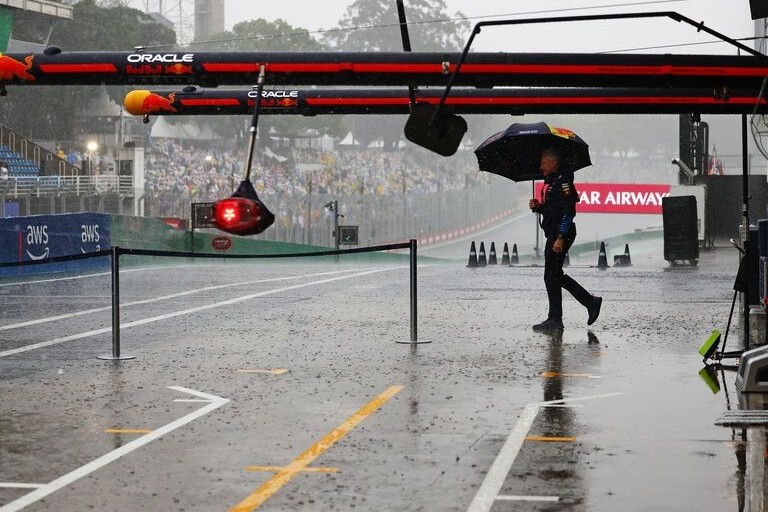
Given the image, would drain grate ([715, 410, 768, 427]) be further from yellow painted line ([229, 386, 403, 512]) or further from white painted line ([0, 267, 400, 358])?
white painted line ([0, 267, 400, 358])

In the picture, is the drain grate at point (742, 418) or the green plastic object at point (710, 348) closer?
the drain grate at point (742, 418)

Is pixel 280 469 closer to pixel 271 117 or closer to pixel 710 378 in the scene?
pixel 710 378

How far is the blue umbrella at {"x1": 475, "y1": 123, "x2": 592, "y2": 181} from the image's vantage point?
16.0 m

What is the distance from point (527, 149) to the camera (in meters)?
17.0

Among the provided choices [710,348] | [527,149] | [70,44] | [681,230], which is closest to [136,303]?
[527,149]

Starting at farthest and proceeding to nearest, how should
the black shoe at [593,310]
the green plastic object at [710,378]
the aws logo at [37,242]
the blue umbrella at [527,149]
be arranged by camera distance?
the aws logo at [37,242] → the blue umbrella at [527,149] → the black shoe at [593,310] → the green plastic object at [710,378]

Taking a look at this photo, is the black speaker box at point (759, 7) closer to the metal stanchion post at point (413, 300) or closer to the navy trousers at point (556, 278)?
the navy trousers at point (556, 278)

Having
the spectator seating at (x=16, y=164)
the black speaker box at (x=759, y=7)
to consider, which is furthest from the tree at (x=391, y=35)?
the black speaker box at (x=759, y=7)

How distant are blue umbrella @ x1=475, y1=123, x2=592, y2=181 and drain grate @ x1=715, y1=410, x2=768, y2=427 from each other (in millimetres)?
6688

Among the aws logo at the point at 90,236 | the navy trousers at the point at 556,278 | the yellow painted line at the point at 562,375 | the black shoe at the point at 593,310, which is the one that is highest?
the aws logo at the point at 90,236

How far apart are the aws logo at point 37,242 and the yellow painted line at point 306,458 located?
1957 cm

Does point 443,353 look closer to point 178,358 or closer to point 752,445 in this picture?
point 178,358

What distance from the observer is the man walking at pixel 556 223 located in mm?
15094

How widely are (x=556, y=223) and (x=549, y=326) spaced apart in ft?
3.89
